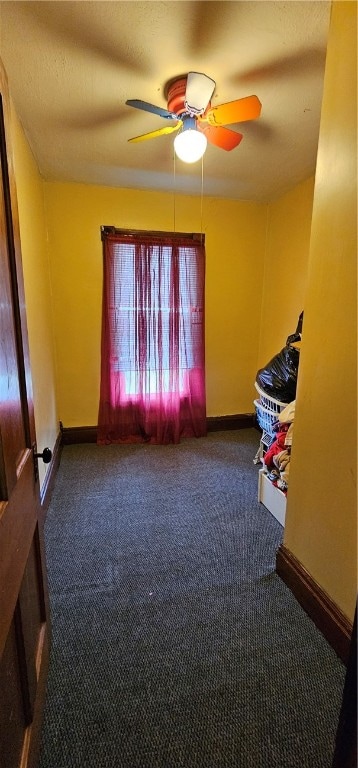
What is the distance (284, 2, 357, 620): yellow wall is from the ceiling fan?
43 centimetres

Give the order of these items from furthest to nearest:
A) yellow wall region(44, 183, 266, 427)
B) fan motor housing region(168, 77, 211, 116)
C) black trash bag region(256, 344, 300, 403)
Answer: yellow wall region(44, 183, 266, 427)
black trash bag region(256, 344, 300, 403)
fan motor housing region(168, 77, 211, 116)

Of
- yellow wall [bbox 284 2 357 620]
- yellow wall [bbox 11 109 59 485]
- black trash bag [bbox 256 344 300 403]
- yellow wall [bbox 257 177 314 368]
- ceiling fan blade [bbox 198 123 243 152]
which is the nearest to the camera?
yellow wall [bbox 284 2 357 620]

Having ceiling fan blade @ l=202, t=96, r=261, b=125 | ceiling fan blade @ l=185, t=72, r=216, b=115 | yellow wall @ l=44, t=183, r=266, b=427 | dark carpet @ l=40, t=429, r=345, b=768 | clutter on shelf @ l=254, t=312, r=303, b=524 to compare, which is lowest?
dark carpet @ l=40, t=429, r=345, b=768

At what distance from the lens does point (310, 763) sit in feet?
3.22

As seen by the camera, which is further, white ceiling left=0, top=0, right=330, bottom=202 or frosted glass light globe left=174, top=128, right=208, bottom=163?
frosted glass light globe left=174, top=128, right=208, bottom=163

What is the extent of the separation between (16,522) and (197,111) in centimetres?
193

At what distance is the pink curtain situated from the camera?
3.03 metres

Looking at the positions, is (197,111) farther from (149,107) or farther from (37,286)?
(37,286)

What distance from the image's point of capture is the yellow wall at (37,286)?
79.1 inches

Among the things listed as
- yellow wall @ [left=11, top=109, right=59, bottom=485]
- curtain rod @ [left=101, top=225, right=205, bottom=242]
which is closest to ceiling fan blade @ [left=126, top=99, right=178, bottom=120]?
yellow wall @ [left=11, top=109, right=59, bottom=485]

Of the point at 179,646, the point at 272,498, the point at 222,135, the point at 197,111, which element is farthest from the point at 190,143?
the point at 179,646

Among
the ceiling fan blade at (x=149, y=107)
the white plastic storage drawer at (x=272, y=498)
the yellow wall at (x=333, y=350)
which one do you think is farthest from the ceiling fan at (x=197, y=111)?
the white plastic storage drawer at (x=272, y=498)

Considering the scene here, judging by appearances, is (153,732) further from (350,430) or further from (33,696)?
(350,430)

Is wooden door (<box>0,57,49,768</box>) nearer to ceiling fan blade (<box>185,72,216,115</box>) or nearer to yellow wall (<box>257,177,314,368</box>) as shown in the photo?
ceiling fan blade (<box>185,72,216,115</box>)
